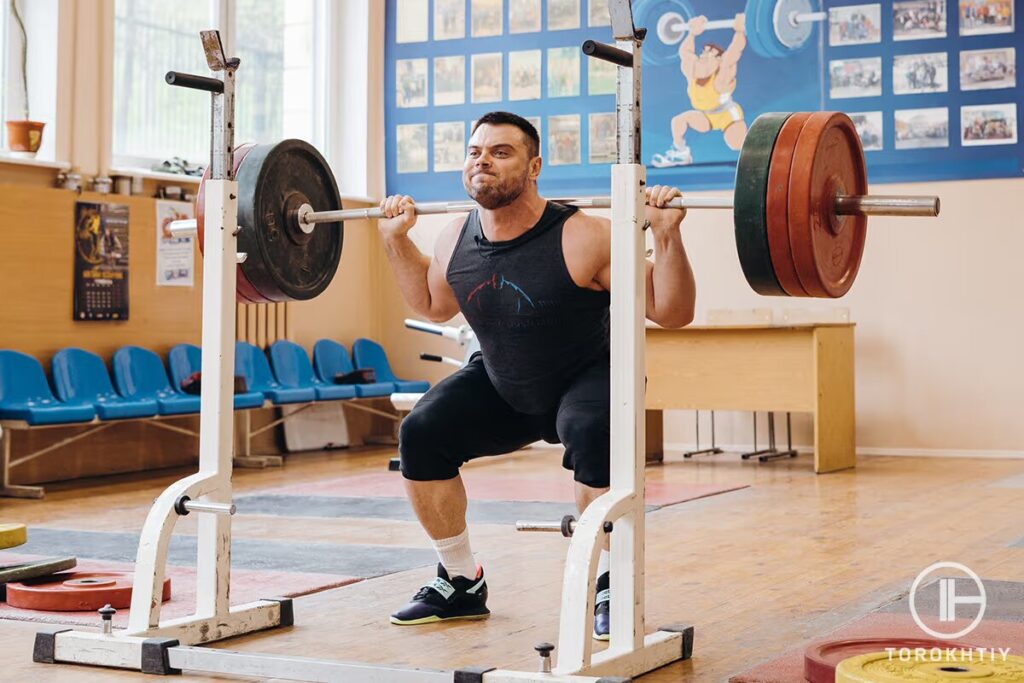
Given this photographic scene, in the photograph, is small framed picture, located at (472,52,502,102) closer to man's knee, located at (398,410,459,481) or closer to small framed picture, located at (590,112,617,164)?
small framed picture, located at (590,112,617,164)

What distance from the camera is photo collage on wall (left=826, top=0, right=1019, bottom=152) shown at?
802 cm

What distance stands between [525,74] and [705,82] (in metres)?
1.32

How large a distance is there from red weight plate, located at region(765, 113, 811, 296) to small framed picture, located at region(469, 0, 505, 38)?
22.3 ft

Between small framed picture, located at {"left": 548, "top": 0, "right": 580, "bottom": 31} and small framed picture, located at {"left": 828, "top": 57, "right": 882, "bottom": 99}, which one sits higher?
small framed picture, located at {"left": 548, "top": 0, "right": 580, "bottom": 31}

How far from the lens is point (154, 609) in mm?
3033

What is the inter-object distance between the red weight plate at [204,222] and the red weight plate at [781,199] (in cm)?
133

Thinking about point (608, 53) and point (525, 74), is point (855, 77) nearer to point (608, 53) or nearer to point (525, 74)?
point (525, 74)

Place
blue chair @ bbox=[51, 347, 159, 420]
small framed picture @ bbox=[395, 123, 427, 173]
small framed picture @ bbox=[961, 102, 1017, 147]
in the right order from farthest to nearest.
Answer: small framed picture @ bbox=[395, 123, 427, 173]
small framed picture @ bbox=[961, 102, 1017, 147]
blue chair @ bbox=[51, 347, 159, 420]

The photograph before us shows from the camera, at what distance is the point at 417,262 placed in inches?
136

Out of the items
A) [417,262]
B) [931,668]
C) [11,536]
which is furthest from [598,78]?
[931,668]

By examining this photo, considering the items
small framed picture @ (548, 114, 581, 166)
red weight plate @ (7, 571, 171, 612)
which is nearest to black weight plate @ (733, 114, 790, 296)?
red weight plate @ (7, 571, 171, 612)

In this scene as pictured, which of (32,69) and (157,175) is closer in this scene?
(32,69)

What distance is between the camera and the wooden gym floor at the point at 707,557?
3.11 meters

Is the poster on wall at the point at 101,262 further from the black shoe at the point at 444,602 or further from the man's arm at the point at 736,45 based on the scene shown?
the black shoe at the point at 444,602
